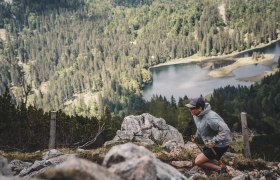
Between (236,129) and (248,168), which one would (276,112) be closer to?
(236,129)

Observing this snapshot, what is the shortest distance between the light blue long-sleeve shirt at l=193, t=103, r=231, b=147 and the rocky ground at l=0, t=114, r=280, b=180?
126cm

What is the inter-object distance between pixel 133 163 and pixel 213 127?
21.4 feet

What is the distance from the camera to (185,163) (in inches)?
650

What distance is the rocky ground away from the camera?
688 cm

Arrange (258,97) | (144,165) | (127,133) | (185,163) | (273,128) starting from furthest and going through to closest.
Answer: (258,97) < (273,128) < (127,133) < (185,163) < (144,165)

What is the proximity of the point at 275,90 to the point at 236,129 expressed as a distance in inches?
2307

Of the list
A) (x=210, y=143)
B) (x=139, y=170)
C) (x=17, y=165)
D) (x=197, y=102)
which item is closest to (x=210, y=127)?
(x=210, y=143)

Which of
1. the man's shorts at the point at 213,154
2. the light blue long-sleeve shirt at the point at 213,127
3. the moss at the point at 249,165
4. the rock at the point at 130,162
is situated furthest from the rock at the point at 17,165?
the rock at the point at 130,162

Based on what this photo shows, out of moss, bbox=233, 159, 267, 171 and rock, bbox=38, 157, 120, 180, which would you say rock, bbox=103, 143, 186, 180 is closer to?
rock, bbox=38, 157, 120, 180

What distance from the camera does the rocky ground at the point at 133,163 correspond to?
22.6 feet

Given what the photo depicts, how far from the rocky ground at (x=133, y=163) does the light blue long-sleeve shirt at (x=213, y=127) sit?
1256mm

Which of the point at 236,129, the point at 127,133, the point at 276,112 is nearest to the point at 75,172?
the point at 127,133

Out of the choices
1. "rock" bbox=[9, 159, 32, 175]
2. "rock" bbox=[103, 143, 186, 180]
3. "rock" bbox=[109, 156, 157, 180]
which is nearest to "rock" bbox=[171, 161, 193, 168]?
"rock" bbox=[9, 159, 32, 175]

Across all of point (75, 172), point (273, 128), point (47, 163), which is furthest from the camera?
point (273, 128)
